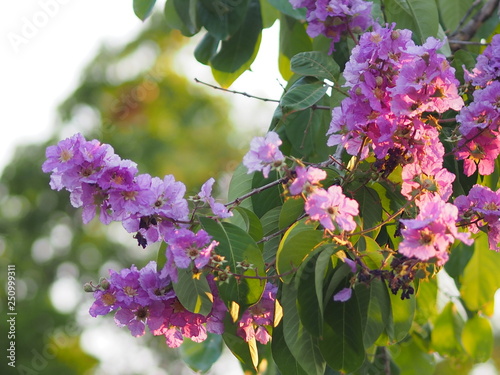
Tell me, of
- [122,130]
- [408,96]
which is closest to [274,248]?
[408,96]

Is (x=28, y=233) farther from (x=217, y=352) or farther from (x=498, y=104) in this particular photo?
(x=498, y=104)

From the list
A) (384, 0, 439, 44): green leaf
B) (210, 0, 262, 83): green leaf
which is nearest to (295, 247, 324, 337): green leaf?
(384, 0, 439, 44): green leaf

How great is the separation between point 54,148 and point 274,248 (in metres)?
0.44

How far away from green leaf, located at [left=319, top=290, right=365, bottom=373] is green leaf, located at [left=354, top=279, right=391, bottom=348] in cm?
3

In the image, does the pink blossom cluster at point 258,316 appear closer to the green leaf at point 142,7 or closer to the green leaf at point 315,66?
the green leaf at point 315,66

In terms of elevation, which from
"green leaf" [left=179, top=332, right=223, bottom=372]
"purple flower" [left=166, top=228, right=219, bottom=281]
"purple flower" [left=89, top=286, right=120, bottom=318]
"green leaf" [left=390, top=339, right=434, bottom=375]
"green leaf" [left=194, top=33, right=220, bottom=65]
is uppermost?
"purple flower" [left=166, top=228, right=219, bottom=281]

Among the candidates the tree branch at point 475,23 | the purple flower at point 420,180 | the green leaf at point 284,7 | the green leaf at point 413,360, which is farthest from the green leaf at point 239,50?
the green leaf at point 413,360

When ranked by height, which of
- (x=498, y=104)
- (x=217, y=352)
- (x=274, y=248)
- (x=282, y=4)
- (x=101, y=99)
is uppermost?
(x=498, y=104)

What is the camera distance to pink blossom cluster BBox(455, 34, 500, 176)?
4.15ft

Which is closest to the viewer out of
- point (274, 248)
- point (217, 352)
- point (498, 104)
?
point (498, 104)

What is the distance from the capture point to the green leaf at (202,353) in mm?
2180

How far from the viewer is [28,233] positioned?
1032 centimetres

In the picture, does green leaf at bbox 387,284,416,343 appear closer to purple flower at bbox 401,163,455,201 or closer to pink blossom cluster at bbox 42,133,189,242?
purple flower at bbox 401,163,455,201

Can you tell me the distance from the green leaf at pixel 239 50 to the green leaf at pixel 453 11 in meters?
0.50
